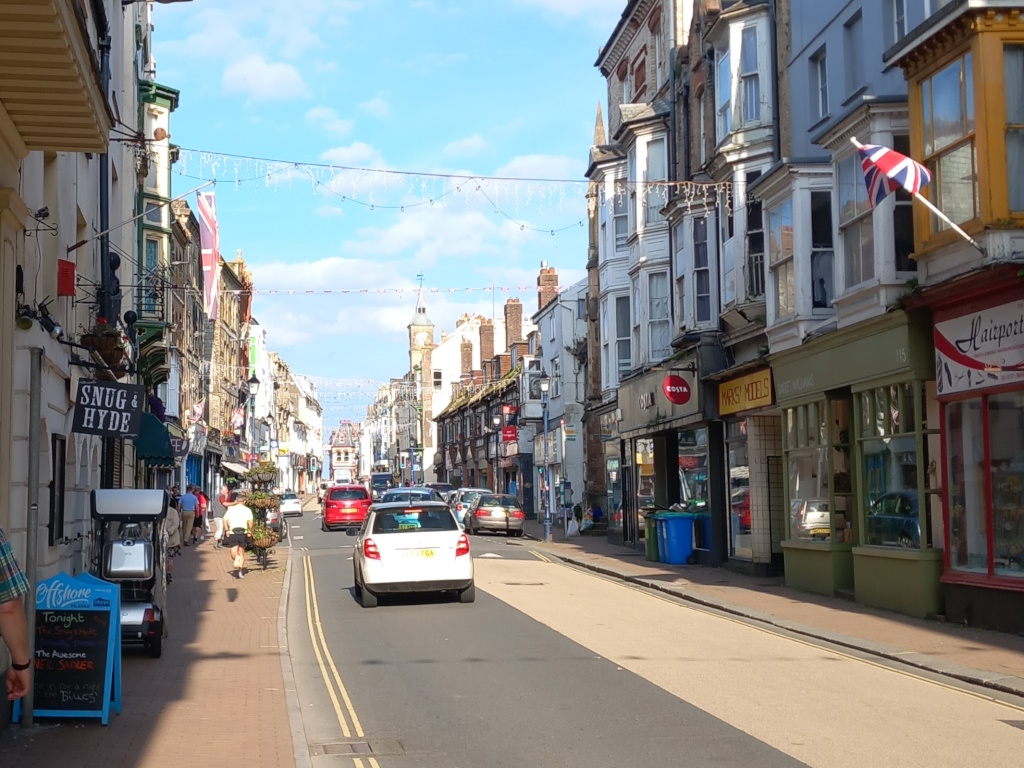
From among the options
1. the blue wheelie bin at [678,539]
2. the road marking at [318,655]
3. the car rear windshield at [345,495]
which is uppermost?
the car rear windshield at [345,495]

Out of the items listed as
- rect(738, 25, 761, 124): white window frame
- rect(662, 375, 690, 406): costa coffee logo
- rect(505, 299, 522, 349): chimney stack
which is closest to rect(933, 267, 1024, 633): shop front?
rect(738, 25, 761, 124): white window frame

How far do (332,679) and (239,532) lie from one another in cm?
1287

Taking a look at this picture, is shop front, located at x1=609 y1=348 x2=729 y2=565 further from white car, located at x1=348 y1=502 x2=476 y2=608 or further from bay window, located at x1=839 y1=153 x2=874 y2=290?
white car, located at x1=348 y1=502 x2=476 y2=608

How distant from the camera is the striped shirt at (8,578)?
229 inches

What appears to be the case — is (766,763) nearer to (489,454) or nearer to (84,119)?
(84,119)

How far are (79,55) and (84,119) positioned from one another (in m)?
1.43

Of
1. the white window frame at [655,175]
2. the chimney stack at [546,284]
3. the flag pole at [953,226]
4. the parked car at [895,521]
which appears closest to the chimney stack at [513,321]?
the chimney stack at [546,284]

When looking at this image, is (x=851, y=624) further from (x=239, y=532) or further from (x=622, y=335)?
(x=622, y=335)

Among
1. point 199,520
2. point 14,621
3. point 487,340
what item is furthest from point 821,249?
point 487,340

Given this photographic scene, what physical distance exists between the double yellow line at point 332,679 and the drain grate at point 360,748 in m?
0.20

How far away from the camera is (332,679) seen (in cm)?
1223

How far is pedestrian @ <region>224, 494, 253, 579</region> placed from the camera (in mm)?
24203

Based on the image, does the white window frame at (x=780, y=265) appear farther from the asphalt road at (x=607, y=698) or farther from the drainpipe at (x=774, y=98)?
the asphalt road at (x=607, y=698)

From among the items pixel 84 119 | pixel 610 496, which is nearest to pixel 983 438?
pixel 84 119
